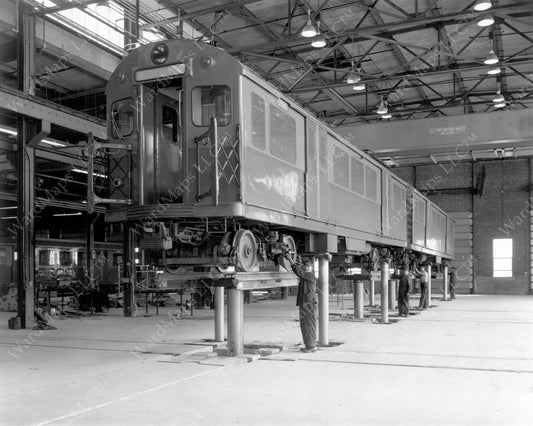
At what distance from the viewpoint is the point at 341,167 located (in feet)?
35.5

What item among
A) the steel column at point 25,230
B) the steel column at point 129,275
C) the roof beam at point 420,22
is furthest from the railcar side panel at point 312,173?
the steel column at point 129,275

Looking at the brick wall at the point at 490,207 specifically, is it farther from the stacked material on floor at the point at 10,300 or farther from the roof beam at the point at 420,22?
the stacked material on floor at the point at 10,300

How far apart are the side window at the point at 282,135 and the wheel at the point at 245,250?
1.16 m

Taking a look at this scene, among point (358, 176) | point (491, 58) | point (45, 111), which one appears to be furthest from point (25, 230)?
point (491, 58)

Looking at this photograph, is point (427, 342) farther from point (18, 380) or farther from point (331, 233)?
point (18, 380)

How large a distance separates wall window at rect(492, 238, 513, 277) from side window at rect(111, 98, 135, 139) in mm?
25065

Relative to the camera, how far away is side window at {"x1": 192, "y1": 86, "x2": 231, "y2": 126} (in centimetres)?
721

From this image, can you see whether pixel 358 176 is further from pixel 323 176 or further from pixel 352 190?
pixel 323 176

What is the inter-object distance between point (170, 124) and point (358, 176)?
5.12 metres

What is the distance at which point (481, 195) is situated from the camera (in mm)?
29656

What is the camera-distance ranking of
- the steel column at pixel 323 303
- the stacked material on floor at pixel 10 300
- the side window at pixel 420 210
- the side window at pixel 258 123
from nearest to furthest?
the side window at pixel 258 123, the steel column at pixel 323 303, the side window at pixel 420 210, the stacked material on floor at pixel 10 300

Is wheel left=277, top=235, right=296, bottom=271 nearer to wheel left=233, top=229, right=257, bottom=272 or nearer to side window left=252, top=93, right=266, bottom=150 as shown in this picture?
wheel left=233, top=229, right=257, bottom=272

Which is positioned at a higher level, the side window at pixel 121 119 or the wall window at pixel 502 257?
the side window at pixel 121 119

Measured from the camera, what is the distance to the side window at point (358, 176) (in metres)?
11.7
